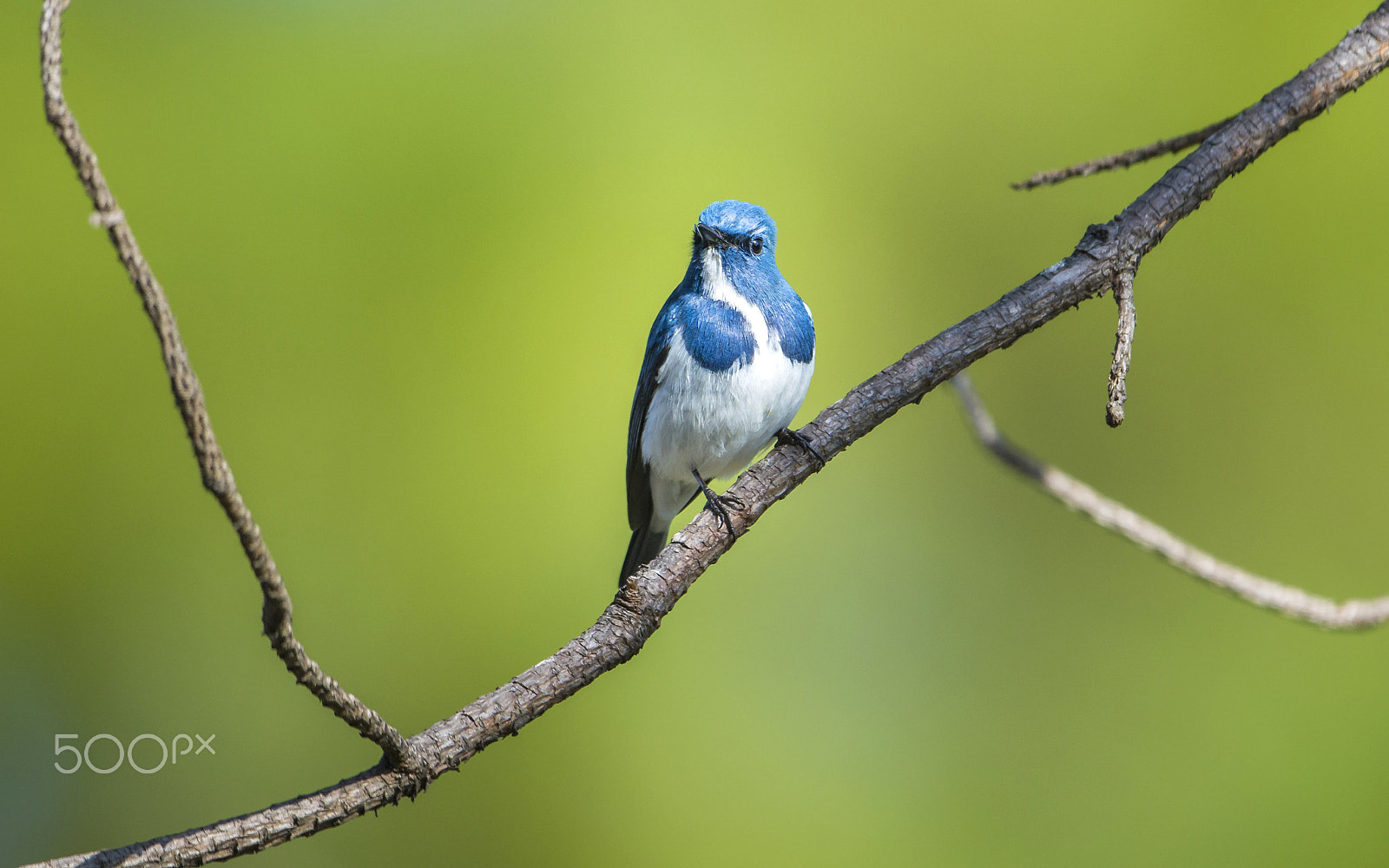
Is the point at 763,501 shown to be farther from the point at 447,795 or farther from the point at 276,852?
the point at 276,852

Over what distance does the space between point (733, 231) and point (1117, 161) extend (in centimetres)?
91

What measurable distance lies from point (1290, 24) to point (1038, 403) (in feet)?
5.36

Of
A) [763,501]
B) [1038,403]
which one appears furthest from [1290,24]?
[763,501]

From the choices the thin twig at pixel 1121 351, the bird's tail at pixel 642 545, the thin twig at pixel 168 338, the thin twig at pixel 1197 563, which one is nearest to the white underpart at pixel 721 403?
the bird's tail at pixel 642 545

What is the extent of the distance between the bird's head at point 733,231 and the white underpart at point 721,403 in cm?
3

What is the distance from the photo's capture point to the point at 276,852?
3.23m

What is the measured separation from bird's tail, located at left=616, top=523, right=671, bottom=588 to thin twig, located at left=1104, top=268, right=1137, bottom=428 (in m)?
1.65

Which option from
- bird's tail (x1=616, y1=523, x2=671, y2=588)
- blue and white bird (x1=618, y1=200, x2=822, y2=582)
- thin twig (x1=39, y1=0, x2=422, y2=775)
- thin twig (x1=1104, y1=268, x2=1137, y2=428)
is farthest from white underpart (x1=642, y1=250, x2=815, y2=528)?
thin twig (x1=39, y1=0, x2=422, y2=775)

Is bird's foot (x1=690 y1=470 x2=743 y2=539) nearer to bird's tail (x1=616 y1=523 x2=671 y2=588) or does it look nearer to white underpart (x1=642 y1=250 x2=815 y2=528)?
white underpart (x1=642 y1=250 x2=815 y2=528)

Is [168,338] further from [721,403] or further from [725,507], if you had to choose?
[721,403]

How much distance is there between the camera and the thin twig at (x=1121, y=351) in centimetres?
133

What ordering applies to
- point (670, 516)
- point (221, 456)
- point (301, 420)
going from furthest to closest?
1. point (301, 420)
2. point (670, 516)
3. point (221, 456)

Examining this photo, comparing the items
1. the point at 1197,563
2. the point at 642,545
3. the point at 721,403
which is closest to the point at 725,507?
the point at 721,403

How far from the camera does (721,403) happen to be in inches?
90.8
